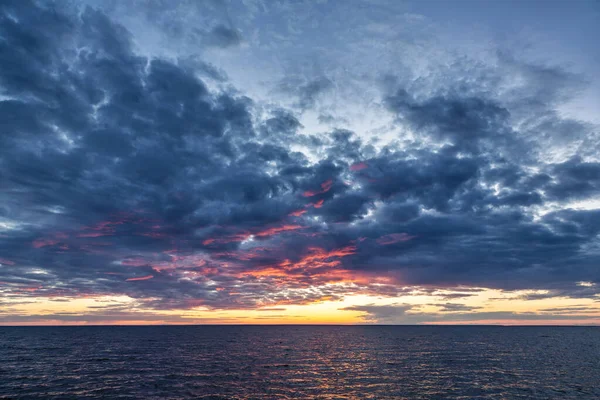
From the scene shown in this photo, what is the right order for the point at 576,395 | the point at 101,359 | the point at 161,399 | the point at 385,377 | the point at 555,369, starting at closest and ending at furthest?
the point at 161,399
the point at 576,395
the point at 385,377
the point at 555,369
the point at 101,359

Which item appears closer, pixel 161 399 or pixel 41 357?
pixel 161 399

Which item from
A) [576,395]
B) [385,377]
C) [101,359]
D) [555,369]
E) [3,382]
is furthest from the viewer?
[101,359]

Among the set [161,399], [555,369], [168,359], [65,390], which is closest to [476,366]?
[555,369]

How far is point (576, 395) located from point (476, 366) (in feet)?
83.7

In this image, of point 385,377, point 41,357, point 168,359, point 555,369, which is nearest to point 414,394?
point 385,377

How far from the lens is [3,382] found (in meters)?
57.5

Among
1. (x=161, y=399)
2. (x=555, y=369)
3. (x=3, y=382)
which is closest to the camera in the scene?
(x=161, y=399)

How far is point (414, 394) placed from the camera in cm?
4994

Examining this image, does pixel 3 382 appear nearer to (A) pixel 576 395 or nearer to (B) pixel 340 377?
(B) pixel 340 377

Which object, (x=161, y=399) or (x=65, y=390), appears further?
(x=65, y=390)

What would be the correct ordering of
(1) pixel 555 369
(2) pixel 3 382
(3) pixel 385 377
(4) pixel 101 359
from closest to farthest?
(2) pixel 3 382 < (3) pixel 385 377 < (1) pixel 555 369 < (4) pixel 101 359

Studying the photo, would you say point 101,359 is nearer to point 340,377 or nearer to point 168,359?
point 168,359

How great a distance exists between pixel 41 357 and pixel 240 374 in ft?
190

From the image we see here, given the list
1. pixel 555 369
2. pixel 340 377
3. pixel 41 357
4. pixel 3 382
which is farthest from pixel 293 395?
pixel 41 357
